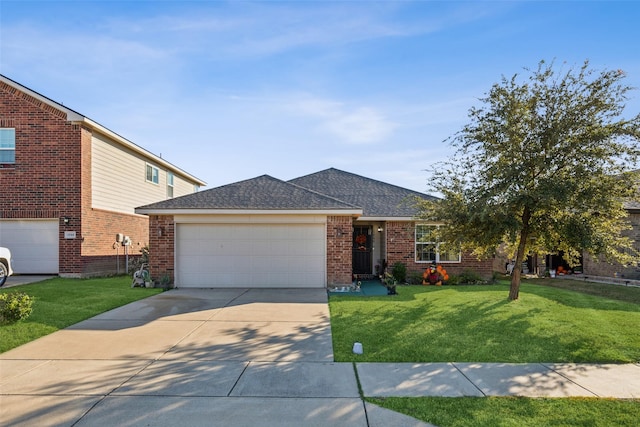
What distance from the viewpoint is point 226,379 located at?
496 cm

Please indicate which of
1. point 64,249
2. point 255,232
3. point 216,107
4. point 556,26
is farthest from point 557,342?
point 64,249

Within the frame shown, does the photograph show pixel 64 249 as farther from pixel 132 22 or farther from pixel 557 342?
pixel 557 342

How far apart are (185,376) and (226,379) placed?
0.59 metres

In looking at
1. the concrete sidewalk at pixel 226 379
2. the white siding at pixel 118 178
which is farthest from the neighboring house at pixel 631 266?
the white siding at pixel 118 178

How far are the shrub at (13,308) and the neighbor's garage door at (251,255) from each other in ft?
16.8

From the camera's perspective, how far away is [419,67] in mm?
10742

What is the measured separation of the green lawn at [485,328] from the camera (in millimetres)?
6000

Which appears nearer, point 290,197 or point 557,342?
point 557,342

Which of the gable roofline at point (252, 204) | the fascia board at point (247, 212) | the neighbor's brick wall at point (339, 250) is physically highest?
the gable roofline at point (252, 204)

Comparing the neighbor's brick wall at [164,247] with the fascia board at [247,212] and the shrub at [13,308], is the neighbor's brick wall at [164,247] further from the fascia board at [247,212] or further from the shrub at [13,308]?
the shrub at [13,308]

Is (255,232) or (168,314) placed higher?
(255,232)

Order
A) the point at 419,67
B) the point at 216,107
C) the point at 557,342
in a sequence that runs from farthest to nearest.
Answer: the point at 216,107
the point at 419,67
the point at 557,342

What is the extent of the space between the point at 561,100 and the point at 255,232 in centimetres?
942

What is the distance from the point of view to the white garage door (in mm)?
14156
